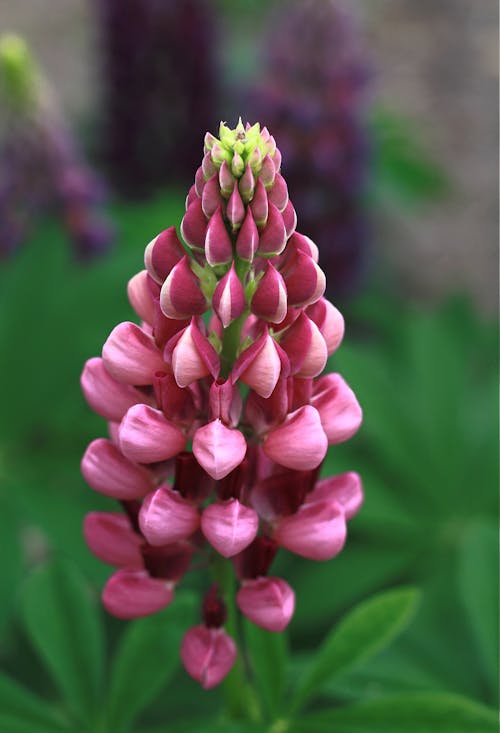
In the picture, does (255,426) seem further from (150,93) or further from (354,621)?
(150,93)

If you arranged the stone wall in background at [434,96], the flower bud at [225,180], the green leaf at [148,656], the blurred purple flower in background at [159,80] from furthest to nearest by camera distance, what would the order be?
the stone wall in background at [434,96], the blurred purple flower in background at [159,80], the green leaf at [148,656], the flower bud at [225,180]

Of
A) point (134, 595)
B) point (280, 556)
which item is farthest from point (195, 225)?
point (280, 556)

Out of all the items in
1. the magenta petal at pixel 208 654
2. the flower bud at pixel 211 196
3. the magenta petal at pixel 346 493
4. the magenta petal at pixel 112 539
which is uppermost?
the flower bud at pixel 211 196

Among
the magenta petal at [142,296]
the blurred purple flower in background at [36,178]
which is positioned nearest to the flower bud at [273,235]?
the magenta petal at [142,296]

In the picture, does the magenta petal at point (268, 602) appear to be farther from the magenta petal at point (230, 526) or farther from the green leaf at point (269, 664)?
the green leaf at point (269, 664)

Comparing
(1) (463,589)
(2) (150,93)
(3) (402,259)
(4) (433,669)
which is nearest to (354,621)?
(1) (463,589)

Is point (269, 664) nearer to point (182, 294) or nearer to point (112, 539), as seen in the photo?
point (112, 539)

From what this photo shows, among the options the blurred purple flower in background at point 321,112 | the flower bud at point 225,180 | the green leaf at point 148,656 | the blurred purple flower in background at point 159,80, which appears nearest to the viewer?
the flower bud at point 225,180
